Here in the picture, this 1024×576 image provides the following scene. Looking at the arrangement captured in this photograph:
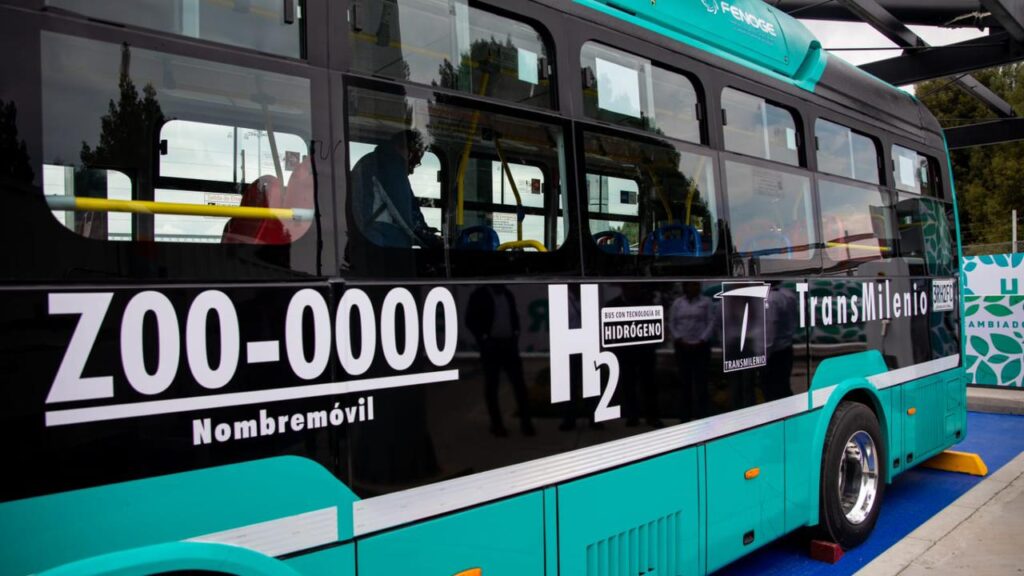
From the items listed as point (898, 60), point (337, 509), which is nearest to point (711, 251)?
point (337, 509)

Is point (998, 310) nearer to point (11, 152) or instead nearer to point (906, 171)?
point (906, 171)

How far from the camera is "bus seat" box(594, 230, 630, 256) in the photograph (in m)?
3.29

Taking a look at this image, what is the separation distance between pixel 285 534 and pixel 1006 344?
38.9 feet

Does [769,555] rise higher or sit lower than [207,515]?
lower

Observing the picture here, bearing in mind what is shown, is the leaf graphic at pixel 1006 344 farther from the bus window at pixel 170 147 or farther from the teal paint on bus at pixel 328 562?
the bus window at pixel 170 147

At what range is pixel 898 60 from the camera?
9445 mm

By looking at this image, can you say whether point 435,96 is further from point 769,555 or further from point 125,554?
point 769,555

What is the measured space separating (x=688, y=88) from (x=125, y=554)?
11.2 ft

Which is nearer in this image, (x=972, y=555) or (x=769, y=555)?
(x=972, y=555)

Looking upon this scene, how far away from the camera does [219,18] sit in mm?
2156

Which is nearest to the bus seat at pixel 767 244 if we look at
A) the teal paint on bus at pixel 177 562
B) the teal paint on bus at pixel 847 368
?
the teal paint on bus at pixel 847 368

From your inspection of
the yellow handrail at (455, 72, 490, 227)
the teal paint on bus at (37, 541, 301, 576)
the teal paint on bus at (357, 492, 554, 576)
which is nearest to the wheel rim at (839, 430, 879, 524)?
the teal paint on bus at (357, 492, 554, 576)

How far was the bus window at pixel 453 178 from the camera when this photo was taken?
98.5 inches

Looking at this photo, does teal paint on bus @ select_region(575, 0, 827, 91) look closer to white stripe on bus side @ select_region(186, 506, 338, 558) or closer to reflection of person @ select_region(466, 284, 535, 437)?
reflection of person @ select_region(466, 284, 535, 437)
